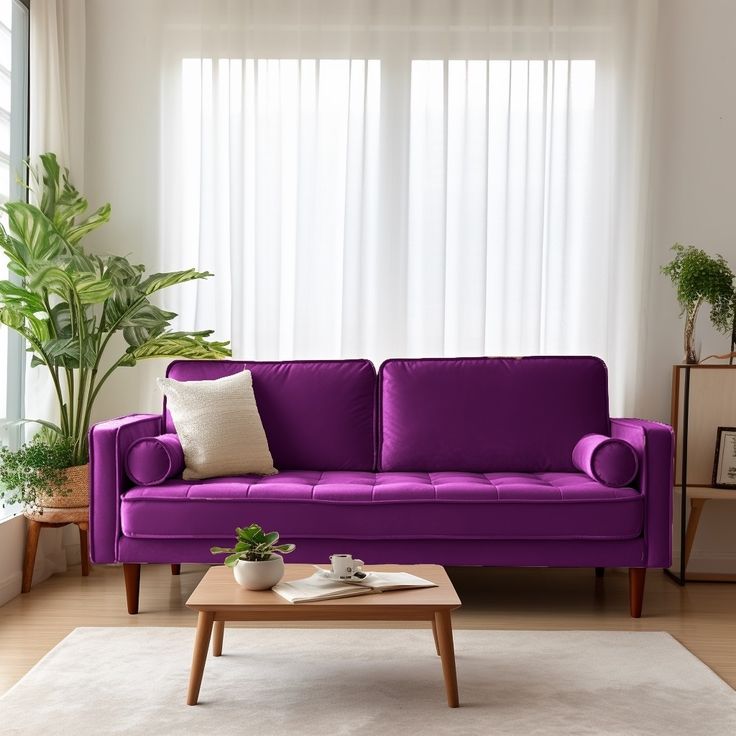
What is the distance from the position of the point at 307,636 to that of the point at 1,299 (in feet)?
6.20

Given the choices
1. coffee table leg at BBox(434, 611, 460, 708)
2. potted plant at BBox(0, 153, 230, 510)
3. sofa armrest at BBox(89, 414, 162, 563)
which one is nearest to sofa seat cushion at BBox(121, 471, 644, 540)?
sofa armrest at BBox(89, 414, 162, 563)

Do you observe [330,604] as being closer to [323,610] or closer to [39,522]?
[323,610]

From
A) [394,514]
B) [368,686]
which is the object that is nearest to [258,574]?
[368,686]

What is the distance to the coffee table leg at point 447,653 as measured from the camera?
7.98 ft

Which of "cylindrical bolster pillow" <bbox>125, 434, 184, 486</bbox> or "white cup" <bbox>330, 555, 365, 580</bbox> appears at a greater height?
"cylindrical bolster pillow" <bbox>125, 434, 184, 486</bbox>

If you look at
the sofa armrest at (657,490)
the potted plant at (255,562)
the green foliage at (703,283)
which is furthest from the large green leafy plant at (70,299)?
the green foliage at (703,283)

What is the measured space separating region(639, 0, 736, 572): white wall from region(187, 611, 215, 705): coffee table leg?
106 inches

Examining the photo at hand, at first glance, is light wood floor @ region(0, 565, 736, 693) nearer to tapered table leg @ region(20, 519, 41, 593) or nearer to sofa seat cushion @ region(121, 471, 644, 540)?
tapered table leg @ region(20, 519, 41, 593)

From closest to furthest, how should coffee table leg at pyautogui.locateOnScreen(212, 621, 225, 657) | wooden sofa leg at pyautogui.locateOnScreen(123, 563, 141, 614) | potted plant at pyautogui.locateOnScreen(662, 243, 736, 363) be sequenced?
coffee table leg at pyautogui.locateOnScreen(212, 621, 225, 657) → wooden sofa leg at pyautogui.locateOnScreen(123, 563, 141, 614) → potted plant at pyautogui.locateOnScreen(662, 243, 736, 363)

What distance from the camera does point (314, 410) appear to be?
13.2 feet

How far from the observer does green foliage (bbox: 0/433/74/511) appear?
12.2 ft

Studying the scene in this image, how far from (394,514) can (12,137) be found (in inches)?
96.1

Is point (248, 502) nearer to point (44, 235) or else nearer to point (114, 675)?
point (114, 675)

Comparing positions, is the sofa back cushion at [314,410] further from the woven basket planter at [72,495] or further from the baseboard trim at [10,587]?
the baseboard trim at [10,587]
